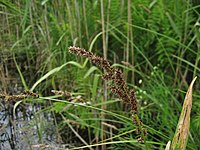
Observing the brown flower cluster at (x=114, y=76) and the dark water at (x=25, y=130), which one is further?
the dark water at (x=25, y=130)

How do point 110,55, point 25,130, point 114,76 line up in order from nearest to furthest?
point 114,76 → point 25,130 → point 110,55

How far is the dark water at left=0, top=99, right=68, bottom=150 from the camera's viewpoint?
4.44 ft

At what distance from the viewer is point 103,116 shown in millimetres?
1280

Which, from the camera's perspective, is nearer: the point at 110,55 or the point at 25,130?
the point at 25,130

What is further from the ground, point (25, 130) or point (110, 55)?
point (110, 55)

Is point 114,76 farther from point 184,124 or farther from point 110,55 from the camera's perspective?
point 110,55

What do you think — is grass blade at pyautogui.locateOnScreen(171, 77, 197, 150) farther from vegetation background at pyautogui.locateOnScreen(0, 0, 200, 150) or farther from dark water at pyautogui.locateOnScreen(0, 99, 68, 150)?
dark water at pyautogui.locateOnScreen(0, 99, 68, 150)

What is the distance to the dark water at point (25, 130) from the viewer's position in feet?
4.44

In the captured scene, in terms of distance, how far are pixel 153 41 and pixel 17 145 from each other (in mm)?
721

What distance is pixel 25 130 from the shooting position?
1.42m

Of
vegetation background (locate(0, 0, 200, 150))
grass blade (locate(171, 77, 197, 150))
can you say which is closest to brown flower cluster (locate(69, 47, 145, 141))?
grass blade (locate(171, 77, 197, 150))

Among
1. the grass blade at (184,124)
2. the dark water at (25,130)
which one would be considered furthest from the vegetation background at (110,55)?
the grass blade at (184,124)

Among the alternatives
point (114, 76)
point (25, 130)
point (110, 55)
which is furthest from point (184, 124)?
point (110, 55)

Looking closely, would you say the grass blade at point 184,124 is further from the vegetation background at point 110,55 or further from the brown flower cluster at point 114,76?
the vegetation background at point 110,55
